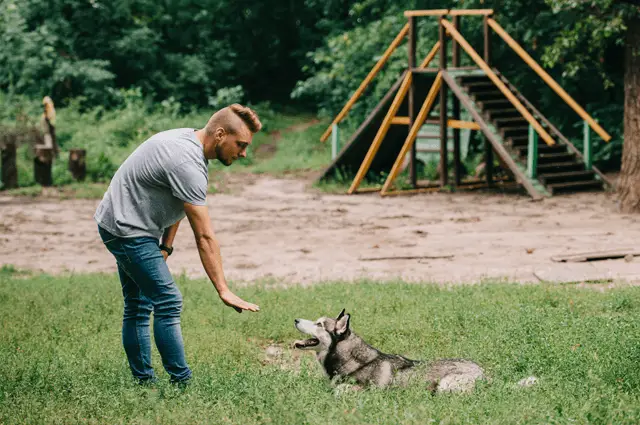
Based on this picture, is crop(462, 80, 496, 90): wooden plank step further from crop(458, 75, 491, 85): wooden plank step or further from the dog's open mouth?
the dog's open mouth

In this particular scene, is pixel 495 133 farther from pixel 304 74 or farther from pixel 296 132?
pixel 304 74

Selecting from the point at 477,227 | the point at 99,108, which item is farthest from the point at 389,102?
the point at 99,108

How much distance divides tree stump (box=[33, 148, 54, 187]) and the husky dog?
1512cm

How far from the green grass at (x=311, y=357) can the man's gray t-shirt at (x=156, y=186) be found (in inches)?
39.4

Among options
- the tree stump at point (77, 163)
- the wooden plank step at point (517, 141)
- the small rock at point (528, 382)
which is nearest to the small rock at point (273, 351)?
the small rock at point (528, 382)

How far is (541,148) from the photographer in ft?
60.4

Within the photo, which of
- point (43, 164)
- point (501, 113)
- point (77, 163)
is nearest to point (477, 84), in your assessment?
point (501, 113)

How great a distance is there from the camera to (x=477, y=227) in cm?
1456

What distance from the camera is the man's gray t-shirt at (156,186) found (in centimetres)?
548

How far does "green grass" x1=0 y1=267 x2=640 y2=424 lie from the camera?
5043 mm

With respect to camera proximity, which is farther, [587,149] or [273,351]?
[587,149]

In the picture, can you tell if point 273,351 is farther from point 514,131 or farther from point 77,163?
point 77,163

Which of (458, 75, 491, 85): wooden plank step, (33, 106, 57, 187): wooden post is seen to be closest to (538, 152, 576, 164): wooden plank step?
(458, 75, 491, 85): wooden plank step

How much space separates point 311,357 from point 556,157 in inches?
483
